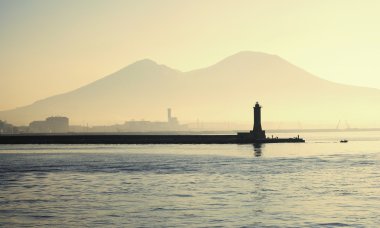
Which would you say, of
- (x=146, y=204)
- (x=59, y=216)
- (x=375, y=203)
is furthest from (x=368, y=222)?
(x=59, y=216)

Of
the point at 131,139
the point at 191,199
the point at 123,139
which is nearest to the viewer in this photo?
the point at 191,199

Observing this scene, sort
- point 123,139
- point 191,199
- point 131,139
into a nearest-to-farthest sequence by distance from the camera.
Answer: point 191,199
point 123,139
point 131,139

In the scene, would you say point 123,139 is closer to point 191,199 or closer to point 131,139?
point 131,139

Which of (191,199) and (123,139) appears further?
(123,139)

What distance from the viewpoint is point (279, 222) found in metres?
22.2

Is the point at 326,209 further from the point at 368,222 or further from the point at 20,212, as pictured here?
the point at 20,212

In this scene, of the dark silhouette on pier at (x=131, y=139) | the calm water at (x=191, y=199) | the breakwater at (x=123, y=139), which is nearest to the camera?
the calm water at (x=191, y=199)

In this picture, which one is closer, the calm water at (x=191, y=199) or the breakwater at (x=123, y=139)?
the calm water at (x=191, y=199)

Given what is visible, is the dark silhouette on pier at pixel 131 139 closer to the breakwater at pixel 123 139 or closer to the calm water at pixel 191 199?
the breakwater at pixel 123 139

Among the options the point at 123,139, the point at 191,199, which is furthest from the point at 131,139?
the point at 191,199

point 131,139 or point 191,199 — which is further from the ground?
point 131,139

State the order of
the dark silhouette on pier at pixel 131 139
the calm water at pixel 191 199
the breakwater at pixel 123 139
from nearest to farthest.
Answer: the calm water at pixel 191 199 → the dark silhouette on pier at pixel 131 139 → the breakwater at pixel 123 139

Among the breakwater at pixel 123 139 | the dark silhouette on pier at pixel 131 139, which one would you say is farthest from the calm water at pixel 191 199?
the breakwater at pixel 123 139

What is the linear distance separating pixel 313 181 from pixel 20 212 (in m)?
21.0
